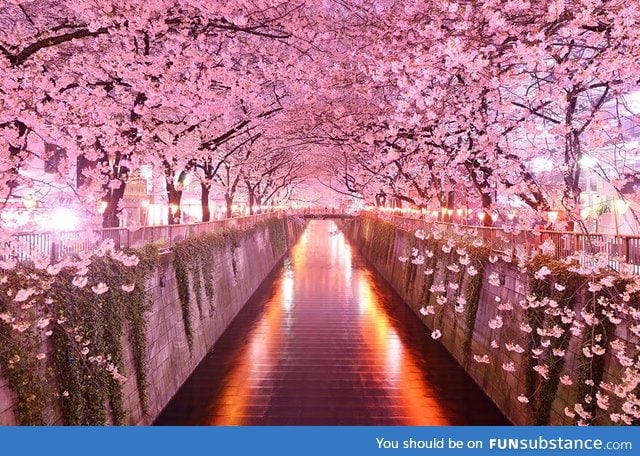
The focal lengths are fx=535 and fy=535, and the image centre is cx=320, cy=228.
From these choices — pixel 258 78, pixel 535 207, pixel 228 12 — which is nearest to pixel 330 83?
pixel 258 78

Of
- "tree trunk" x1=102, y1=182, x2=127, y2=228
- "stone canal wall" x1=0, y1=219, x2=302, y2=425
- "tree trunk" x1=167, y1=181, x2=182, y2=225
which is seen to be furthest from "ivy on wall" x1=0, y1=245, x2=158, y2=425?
"tree trunk" x1=167, y1=181, x2=182, y2=225

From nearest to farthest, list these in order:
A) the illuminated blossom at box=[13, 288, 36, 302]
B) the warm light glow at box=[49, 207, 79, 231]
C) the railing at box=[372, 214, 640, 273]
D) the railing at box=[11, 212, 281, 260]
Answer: the illuminated blossom at box=[13, 288, 36, 302] < the railing at box=[11, 212, 281, 260] < the railing at box=[372, 214, 640, 273] < the warm light glow at box=[49, 207, 79, 231]

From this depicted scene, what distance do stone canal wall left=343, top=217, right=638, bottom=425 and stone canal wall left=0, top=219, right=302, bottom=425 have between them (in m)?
7.82

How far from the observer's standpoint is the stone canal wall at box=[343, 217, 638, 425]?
8430 millimetres

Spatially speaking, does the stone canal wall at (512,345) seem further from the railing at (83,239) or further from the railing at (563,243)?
the railing at (83,239)

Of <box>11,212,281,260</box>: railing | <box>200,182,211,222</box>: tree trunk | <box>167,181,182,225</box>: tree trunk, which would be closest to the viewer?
<box>11,212,281,260</box>: railing

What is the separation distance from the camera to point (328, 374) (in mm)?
15703

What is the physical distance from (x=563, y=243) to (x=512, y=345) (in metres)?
2.76

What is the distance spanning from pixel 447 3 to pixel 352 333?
49.4ft

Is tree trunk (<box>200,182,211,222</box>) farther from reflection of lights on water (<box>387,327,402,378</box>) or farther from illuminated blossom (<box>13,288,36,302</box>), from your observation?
illuminated blossom (<box>13,288,36,302</box>)

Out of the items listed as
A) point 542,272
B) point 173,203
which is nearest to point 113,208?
point 173,203

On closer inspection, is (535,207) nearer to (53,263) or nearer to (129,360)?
(129,360)

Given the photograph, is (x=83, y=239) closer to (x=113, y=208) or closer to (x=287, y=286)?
(x=113, y=208)

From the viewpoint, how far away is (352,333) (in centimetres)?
2092
